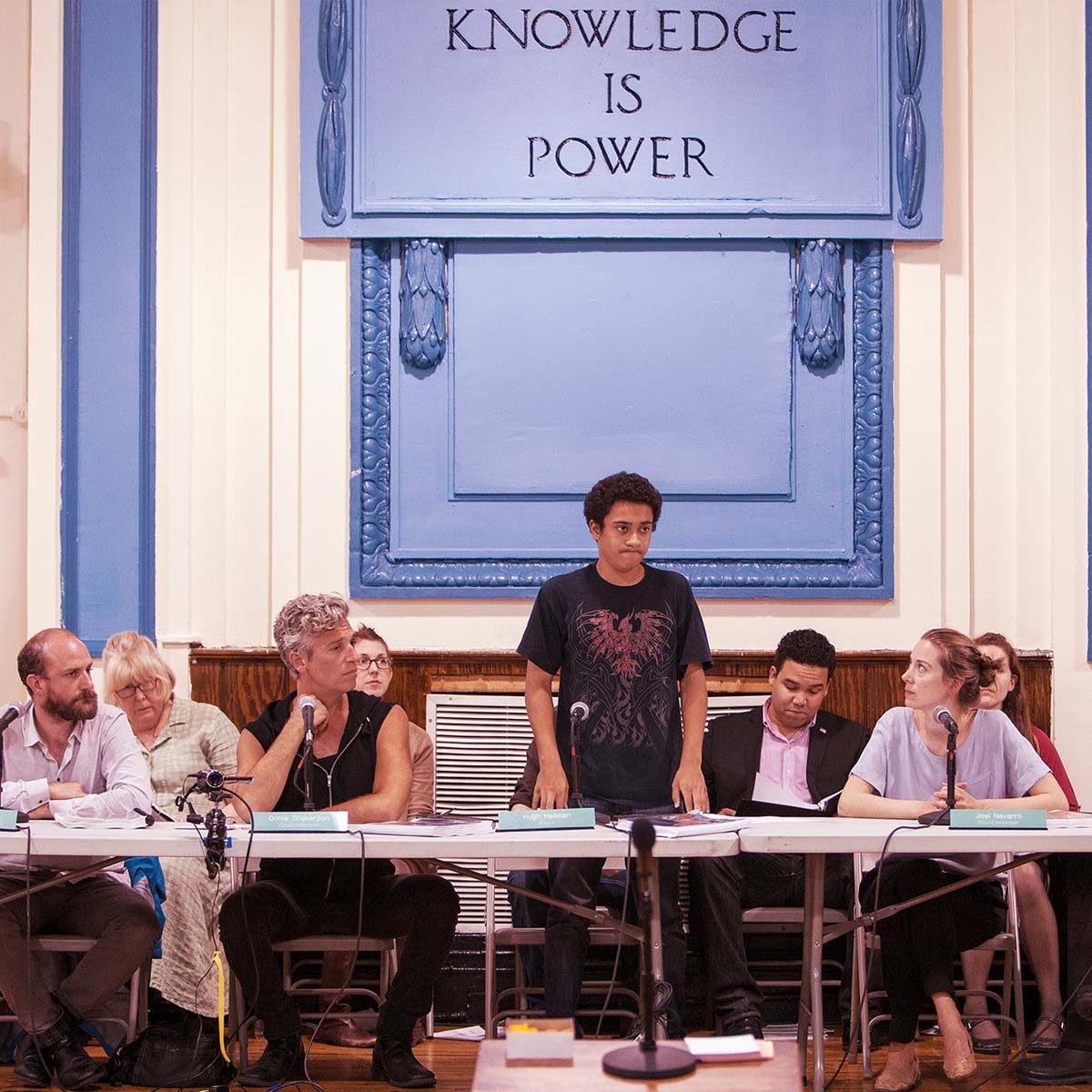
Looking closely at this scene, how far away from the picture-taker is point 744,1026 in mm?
4148

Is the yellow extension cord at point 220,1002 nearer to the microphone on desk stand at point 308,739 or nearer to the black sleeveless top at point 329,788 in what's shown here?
the black sleeveless top at point 329,788

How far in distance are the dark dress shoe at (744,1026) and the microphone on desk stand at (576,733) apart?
750mm

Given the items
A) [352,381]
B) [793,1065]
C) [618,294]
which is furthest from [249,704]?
[793,1065]

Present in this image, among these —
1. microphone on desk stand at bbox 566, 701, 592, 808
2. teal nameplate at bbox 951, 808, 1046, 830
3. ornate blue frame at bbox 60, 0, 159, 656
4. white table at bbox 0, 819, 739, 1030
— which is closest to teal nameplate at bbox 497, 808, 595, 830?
white table at bbox 0, 819, 739, 1030

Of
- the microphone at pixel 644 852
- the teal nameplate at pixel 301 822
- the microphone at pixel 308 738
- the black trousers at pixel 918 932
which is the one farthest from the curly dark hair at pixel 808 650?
the microphone at pixel 644 852

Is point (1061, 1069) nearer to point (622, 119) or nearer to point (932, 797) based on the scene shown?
point (932, 797)

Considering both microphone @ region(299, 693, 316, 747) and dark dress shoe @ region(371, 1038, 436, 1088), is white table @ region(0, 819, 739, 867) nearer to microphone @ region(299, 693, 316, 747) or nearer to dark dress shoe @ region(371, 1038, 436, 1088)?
microphone @ region(299, 693, 316, 747)

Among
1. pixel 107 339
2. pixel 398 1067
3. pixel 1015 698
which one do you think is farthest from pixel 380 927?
pixel 107 339

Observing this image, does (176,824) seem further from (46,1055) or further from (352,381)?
(352,381)

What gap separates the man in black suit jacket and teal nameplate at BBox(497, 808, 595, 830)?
967mm

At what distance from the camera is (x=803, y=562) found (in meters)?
5.48

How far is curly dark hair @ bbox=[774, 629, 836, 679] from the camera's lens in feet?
15.4

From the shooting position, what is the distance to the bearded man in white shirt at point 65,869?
394 cm

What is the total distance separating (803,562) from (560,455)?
95 cm
